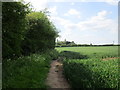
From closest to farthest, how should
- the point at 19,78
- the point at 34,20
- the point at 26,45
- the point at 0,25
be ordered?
the point at 19,78
the point at 0,25
the point at 26,45
the point at 34,20

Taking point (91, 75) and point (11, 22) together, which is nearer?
point (91, 75)

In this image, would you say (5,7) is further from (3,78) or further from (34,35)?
(34,35)

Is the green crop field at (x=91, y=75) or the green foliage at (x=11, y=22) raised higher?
the green foliage at (x=11, y=22)

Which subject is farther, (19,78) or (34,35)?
(34,35)

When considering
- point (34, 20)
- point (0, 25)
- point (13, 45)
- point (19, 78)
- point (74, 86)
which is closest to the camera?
point (74, 86)

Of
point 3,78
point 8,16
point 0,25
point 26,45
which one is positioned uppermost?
point 8,16

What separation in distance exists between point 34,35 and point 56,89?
11452 millimetres

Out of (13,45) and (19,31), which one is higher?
(19,31)

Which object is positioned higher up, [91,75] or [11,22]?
[11,22]

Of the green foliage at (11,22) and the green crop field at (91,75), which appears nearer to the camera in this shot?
the green crop field at (91,75)

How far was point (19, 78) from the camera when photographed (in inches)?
260

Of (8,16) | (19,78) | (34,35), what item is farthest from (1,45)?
(34,35)

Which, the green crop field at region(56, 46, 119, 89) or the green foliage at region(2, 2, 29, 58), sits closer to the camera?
the green crop field at region(56, 46, 119, 89)

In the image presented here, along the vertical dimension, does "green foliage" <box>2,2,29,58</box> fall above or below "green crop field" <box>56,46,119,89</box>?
above
